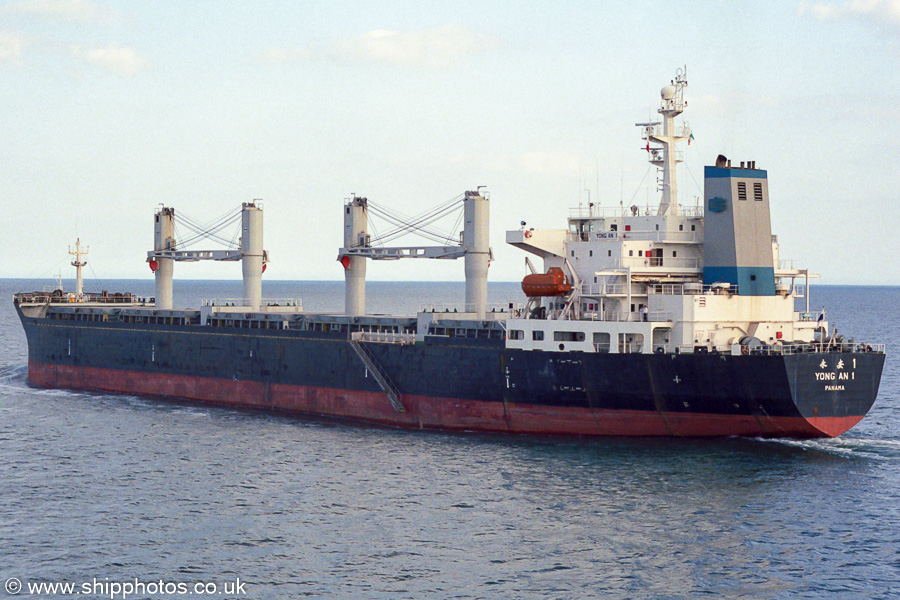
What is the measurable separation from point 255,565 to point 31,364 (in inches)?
1842

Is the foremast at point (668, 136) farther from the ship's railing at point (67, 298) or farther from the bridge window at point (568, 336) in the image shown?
the ship's railing at point (67, 298)

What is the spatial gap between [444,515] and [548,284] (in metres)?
14.4

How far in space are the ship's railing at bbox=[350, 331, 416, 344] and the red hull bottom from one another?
2608mm

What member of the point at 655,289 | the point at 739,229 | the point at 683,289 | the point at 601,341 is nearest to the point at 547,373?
the point at 601,341

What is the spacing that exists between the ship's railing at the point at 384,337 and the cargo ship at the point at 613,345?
3.4 inches

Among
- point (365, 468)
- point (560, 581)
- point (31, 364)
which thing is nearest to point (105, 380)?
point (31, 364)

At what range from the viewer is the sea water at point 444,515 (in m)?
26.3

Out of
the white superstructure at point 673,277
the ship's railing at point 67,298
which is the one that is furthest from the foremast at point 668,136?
the ship's railing at point 67,298

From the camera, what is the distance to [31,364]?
223 feet

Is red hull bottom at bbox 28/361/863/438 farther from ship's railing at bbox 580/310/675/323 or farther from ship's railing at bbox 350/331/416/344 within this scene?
ship's railing at bbox 580/310/675/323

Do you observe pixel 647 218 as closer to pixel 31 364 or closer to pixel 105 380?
pixel 105 380

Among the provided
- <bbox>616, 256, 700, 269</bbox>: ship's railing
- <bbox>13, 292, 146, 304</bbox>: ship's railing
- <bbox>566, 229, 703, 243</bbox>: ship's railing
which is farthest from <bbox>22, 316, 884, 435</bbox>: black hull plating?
<bbox>13, 292, 146, 304</bbox>: ship's railing

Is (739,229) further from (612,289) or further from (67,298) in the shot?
(67,298)

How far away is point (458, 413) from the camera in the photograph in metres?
44.8
